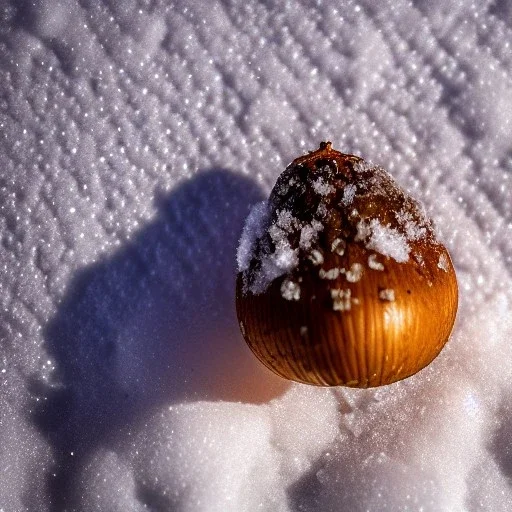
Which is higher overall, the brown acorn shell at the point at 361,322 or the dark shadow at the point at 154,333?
the brown acorn shell at the point at 361,322

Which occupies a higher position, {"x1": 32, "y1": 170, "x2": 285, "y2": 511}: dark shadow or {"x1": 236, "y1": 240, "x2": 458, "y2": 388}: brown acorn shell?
{"x1": 236, "y1": 240, "x2": 458, "y2": 388}: brown acorn shell

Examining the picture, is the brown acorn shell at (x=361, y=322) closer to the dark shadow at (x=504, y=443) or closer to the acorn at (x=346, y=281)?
the acorn at (x=346, y=281)

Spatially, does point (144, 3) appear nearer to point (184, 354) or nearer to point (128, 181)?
point (128, 181)

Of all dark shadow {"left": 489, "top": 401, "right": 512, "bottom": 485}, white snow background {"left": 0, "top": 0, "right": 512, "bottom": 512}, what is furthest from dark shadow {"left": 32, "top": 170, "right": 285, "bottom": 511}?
dark shadow {"left": 489, "top": 401, "right": 512, "bottom": 485}

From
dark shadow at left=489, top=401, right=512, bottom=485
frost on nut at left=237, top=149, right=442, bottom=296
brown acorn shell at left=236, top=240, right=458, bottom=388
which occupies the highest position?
frost on nut at left=237, top=149, right=442, bottom=296

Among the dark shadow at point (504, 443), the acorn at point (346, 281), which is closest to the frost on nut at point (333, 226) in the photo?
the acorn at point (346, 281)

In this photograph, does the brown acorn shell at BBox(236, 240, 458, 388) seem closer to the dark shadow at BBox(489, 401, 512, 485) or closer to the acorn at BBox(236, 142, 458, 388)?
the acorn at BBox(236, 142, 458, 388)

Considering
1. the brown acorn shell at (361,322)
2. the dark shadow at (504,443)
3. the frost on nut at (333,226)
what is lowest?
the dark shadow at (504,443)
